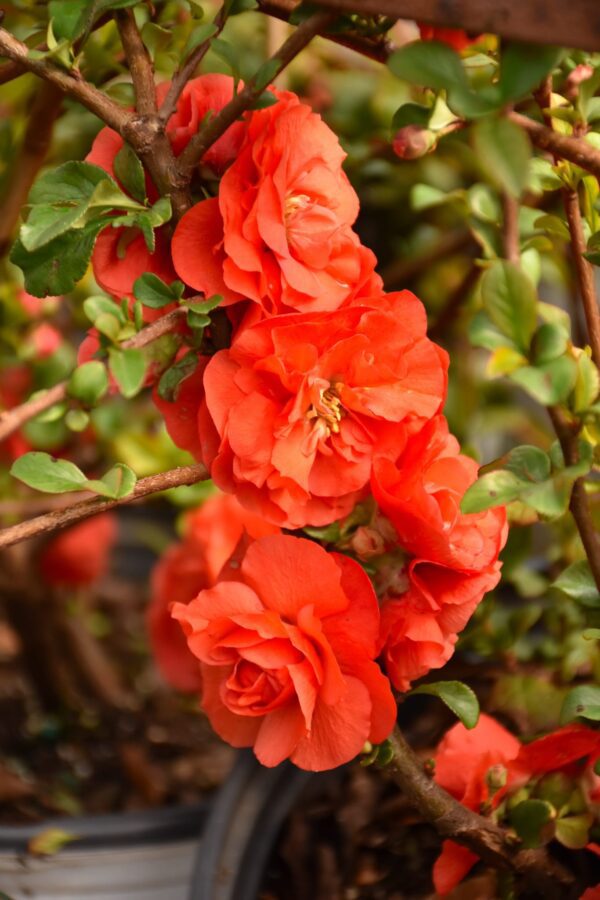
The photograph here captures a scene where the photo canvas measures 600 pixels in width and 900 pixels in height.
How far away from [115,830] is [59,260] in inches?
17.0

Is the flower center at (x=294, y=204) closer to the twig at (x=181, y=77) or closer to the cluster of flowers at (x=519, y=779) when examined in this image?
the twig at (x=181, y=77)

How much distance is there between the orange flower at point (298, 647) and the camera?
1.20 ft

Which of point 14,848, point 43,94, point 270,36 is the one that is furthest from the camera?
point 270,36

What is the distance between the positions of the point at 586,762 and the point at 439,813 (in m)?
0.07

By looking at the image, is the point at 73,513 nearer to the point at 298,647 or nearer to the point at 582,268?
the point at 298,647

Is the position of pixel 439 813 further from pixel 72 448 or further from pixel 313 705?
pixel 72 448

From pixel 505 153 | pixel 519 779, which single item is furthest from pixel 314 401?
pixel 519 779

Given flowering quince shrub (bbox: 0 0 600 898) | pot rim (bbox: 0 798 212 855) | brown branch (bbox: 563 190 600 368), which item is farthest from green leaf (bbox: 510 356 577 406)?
pot rim (bbox: 0 798 212 855)

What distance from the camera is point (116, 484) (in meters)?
0.35

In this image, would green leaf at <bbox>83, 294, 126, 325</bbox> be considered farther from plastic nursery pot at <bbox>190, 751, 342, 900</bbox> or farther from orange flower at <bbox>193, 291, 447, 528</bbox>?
plastic nursery pot at <bbox>190, 751, 342, 900</bbox>

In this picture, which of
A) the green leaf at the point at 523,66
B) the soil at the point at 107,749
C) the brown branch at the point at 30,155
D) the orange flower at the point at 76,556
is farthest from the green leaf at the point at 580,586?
the orange flower at the point at 76,556

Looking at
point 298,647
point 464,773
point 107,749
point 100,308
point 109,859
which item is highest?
point 100,308

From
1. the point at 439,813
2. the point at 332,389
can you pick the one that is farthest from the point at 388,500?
the point at 439,813

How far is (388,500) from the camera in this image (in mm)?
369
